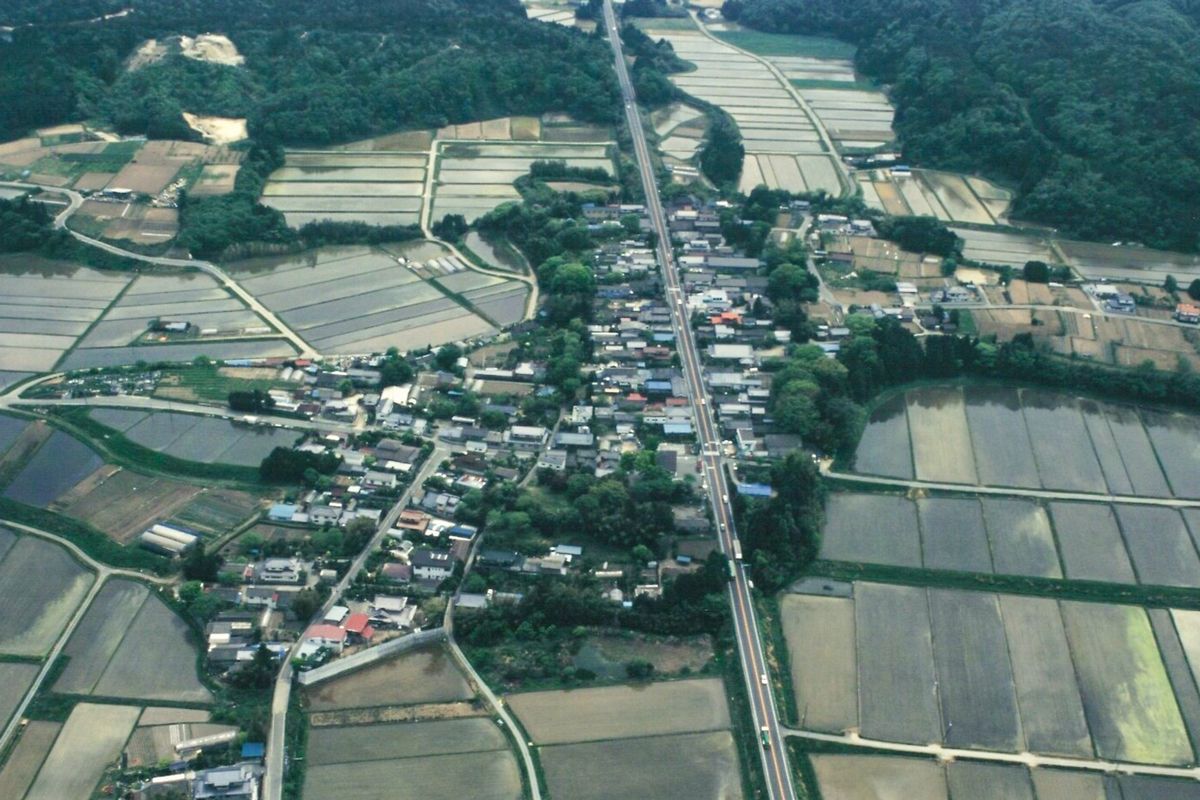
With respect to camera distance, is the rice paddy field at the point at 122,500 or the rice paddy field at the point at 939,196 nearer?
the rice paddy field at the point at 122,500

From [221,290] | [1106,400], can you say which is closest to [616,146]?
[221,290]

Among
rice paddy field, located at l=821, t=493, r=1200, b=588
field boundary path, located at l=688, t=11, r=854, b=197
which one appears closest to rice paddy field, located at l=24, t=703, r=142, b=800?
rice paddy field, located at l=821, t=493, r=1200, b=588

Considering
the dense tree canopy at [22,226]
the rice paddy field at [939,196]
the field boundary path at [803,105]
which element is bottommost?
the dense tree canopy at [22,226]

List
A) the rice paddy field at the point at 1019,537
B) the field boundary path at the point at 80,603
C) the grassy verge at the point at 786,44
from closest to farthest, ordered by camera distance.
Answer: the field boundary path at the point at 80,603 < the rice paddy field at the point at 1019,537 < the grassy verge at the point at 786,44

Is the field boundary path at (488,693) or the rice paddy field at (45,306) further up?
the field boundary path at (488,693)

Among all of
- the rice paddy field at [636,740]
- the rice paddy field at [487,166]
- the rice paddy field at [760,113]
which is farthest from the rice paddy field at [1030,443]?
the rice paddy field at [487,166]

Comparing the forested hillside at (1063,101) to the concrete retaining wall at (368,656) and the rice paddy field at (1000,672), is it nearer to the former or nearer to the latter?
the rice paddy field at (1000,672)

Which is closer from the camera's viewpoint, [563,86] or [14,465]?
[14,465]

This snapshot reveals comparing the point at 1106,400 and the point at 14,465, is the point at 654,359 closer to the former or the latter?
the point at 1106,400
